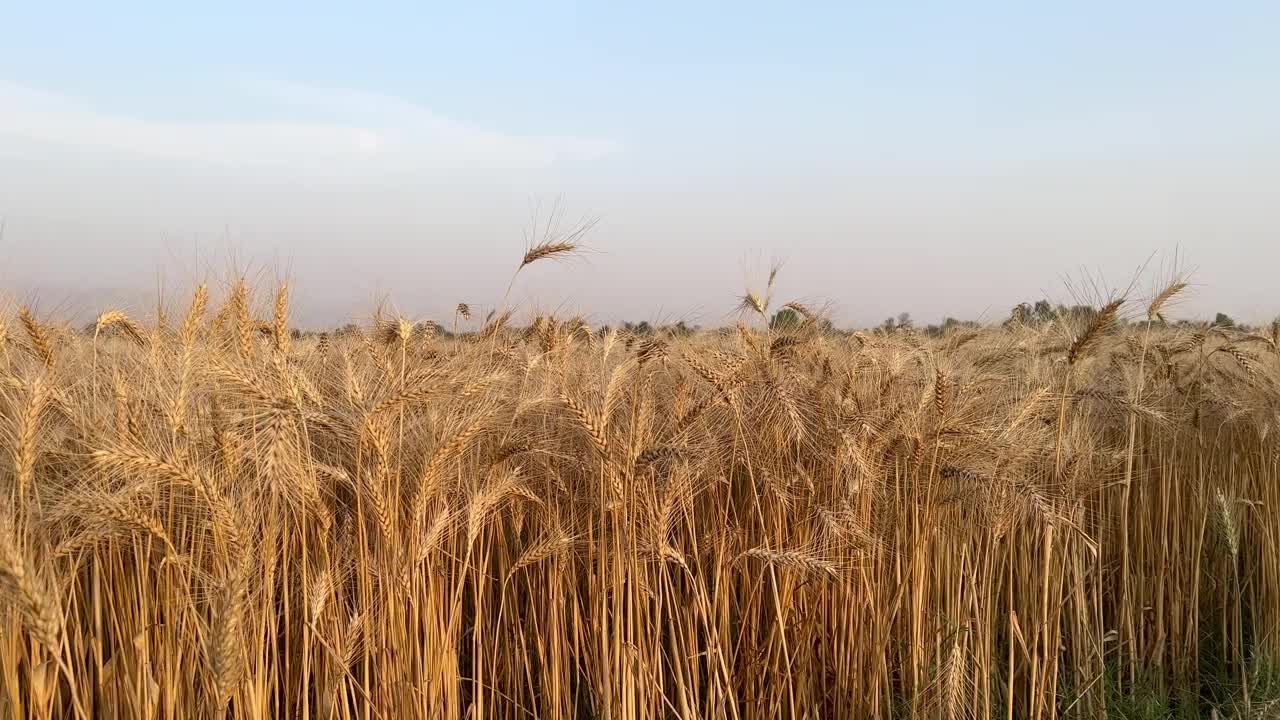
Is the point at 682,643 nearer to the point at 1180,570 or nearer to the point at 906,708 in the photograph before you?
the point at 906,708

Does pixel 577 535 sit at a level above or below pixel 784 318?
below

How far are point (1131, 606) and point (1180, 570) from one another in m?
0.41

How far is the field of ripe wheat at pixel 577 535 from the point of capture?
1821mm

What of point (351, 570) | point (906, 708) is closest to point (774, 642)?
point (906, 708)

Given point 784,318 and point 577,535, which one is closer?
point 577,535

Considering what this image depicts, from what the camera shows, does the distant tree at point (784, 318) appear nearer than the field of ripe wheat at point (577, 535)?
No

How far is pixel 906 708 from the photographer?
2459 millimetres

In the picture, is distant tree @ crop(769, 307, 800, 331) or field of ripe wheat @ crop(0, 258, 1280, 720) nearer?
field of ripe wheat @ crop(0, 258, 1280, 720)

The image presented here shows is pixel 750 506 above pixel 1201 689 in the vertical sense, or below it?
above

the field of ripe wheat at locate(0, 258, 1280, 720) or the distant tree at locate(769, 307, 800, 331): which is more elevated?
the distant tree at locate(769, 307, 800, 331)

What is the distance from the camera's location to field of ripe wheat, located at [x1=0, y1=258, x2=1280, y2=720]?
5.98ft

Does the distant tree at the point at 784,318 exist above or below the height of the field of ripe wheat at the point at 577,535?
above

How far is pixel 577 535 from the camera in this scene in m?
2.39

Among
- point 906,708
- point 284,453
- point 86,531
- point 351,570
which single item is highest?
point 284,453
